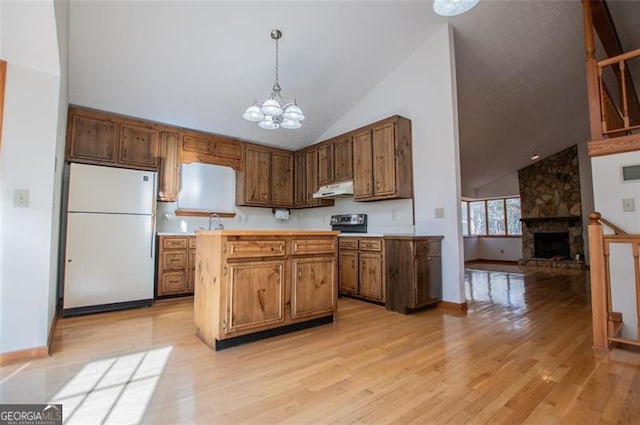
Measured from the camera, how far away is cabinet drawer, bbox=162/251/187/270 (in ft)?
14.5

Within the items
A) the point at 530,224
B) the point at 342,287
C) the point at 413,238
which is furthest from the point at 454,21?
the point at 530,224

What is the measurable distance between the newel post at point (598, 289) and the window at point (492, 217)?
7136mm

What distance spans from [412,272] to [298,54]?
3.14 m

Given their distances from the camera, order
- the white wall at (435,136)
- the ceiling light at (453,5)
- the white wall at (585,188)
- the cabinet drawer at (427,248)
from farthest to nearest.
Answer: the white wall at (585,188), the white wall at (435,136), the cabinet drawer at (427,248), the ceiling light at (453,5)

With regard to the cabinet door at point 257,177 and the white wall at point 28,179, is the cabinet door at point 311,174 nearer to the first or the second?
the cabinet door at point 257,177

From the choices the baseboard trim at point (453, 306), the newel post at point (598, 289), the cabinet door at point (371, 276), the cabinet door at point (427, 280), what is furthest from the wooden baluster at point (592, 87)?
the cabinet door at point (371, 276)

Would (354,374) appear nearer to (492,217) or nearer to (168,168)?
(168,168)

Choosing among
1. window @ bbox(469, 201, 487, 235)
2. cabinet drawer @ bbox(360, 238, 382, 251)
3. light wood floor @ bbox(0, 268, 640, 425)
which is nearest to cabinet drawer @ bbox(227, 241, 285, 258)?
light wood floor @ bbox(0, 268, 640, 425)

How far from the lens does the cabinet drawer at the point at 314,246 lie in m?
2.98

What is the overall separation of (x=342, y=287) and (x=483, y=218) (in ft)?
25.0

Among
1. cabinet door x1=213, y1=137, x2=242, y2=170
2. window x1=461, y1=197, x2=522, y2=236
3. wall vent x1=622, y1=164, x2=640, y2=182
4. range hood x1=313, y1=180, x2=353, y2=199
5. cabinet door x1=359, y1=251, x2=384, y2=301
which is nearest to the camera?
wall vent x1=622, y1=164, x2=640, y2=182

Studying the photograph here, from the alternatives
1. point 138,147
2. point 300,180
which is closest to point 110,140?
point 138,147

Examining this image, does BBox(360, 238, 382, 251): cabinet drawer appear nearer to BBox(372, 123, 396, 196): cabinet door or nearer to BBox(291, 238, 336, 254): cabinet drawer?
BBox(372, 123, 396, 196): cabinet door

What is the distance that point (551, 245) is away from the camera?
881 cm
